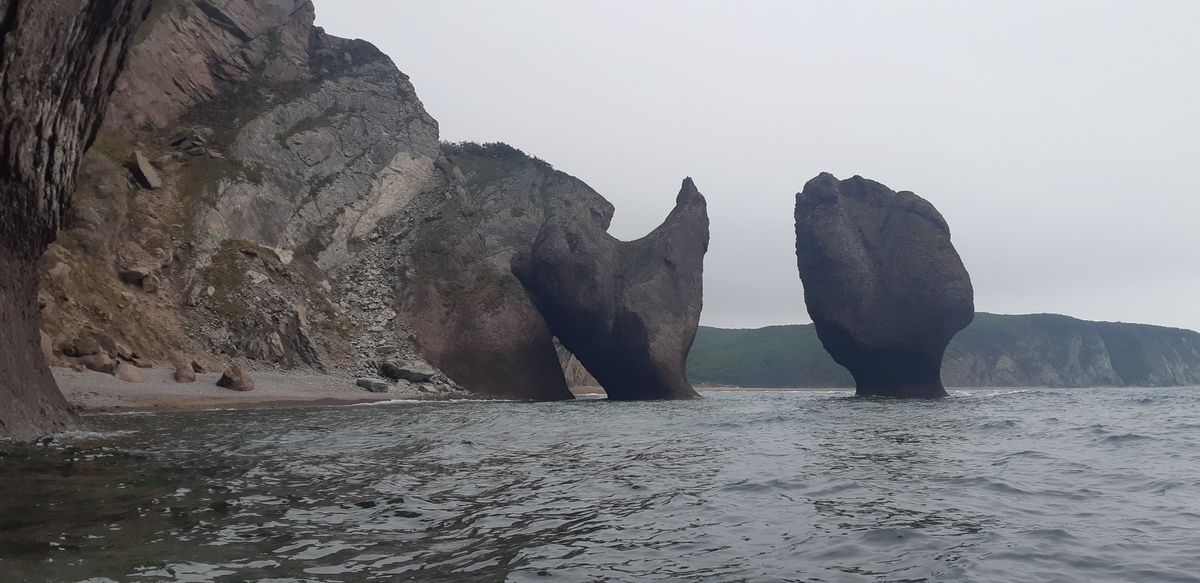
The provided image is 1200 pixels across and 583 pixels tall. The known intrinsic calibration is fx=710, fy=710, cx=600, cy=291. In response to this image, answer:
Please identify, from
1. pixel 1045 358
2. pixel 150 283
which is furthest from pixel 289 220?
pixel 1045 358

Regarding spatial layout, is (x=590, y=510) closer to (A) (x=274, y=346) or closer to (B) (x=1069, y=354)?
(A) (x=274, y=346)

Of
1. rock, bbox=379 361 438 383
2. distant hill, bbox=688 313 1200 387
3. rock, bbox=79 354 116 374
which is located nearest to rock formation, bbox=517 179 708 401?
rock, bbox=379 361 438 383

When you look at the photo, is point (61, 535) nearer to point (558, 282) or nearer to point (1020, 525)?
point (1020, 525)

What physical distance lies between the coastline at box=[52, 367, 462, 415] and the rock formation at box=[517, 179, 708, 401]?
15627 millimetres

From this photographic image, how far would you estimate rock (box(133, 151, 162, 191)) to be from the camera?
135 ft

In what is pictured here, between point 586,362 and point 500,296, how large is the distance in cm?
951

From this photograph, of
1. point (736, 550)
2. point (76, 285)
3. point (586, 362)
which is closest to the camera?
point (736, 550)

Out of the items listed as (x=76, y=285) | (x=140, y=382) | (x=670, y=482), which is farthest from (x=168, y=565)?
(x=76, y=285)

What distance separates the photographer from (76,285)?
Result: 31.0 metres

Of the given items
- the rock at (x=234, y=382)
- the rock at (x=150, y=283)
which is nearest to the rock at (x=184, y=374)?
the rock at (x=234, y=382)

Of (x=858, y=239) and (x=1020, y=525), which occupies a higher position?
(x=858, y=239)

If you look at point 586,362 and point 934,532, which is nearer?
point 934,532

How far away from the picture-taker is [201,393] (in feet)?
93.3

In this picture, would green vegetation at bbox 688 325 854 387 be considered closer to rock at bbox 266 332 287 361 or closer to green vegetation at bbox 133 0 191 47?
rock at bbox 266 332 287 361
